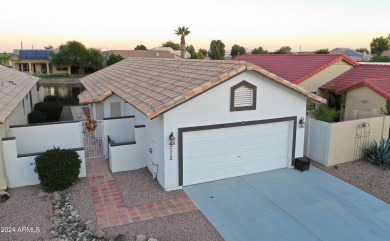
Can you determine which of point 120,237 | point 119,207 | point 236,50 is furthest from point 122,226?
point 236,50

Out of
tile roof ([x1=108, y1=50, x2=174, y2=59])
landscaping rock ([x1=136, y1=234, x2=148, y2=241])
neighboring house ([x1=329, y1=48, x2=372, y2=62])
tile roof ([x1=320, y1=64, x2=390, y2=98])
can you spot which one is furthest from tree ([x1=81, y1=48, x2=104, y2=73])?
landscaping rock ([x1=136, y1=234, x2=148, y2=241])

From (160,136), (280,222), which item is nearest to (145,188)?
(160,136)

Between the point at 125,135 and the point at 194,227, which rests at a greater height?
the point at 125,135

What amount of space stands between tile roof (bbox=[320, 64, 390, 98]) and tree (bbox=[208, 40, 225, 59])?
75.8m

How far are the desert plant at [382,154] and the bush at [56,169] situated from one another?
41.1ft

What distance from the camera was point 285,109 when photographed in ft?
42.4

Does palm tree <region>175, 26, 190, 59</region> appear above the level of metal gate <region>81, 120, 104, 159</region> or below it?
above

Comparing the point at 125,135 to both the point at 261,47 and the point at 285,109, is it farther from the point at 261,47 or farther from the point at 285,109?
the point at 261,47

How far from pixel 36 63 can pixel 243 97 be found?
7542 centimetres

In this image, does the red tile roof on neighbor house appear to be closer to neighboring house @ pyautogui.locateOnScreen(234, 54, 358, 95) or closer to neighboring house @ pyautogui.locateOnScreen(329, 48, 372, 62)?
neighboring house @ pyautogui.locateOnScreen(234, 54, 358, 95)

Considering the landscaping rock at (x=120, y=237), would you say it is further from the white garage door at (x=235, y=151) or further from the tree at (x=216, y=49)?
the tree at (x=216, y=49)

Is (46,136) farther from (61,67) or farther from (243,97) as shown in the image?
(61,67)

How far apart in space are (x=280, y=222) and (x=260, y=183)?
274 cm

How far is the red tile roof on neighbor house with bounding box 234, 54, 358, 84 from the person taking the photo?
69.2 ft
